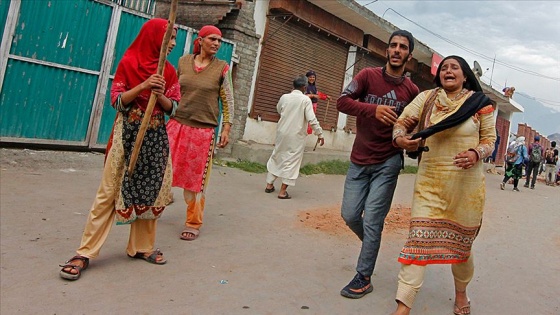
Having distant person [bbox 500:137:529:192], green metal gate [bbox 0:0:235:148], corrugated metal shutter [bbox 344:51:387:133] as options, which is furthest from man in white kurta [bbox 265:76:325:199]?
distant person [bbox 500:137:529:192]

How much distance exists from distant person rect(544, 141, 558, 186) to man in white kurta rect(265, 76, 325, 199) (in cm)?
1363

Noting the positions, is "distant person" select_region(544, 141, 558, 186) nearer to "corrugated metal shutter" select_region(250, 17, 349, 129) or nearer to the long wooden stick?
"corrugated metal shutter" select_region(250, 17, 349, 129)

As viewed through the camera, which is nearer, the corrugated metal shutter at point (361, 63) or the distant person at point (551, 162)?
the corrugated metal shutter at point (361, 63)

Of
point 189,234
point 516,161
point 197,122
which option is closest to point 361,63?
point 516,161

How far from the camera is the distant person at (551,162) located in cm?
1702

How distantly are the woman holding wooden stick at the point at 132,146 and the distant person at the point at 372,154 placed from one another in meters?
1.27

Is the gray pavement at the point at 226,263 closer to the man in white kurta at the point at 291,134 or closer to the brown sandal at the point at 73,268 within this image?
the brown sandal at the point at 73,268

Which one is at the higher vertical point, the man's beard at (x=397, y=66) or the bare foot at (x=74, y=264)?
the man's beard at (x=397, y=66)

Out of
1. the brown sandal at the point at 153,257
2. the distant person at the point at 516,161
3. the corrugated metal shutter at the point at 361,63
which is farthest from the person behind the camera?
the corrugated metal shutter at the point at 361,63

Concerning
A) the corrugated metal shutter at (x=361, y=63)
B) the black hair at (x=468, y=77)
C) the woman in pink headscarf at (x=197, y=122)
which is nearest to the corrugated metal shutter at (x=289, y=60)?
the corrugated metal shutter at (x=361, y=63)

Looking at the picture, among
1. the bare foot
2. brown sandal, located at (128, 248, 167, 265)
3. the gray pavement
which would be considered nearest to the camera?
the gray pavement

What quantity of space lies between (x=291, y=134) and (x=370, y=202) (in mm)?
3619

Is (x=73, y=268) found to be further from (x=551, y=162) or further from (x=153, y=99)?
(x=551, y=162)

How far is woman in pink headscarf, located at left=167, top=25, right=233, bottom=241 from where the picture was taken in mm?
4199
